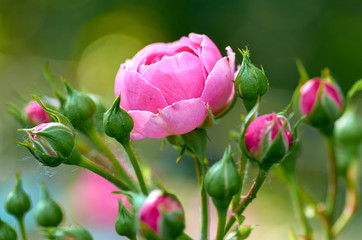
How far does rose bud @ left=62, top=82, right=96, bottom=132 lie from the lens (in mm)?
785

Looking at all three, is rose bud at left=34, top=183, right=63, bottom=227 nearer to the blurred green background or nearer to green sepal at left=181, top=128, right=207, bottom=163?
green sepal at left=181, top=128, right=207, bottom=163

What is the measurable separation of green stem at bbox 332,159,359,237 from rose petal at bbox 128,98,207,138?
15.5 inches

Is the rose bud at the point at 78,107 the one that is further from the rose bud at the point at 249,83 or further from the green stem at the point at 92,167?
the rose bud at the point at 249,83

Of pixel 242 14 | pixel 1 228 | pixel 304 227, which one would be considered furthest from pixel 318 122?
pixel 242 14

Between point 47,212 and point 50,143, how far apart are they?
0.20m

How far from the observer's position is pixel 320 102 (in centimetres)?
87

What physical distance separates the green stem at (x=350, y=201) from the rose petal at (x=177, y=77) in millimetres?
413

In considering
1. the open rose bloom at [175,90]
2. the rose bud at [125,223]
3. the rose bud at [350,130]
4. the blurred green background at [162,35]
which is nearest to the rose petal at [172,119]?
the open rose bloom at [175,90]

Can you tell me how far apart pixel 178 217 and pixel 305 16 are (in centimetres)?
464

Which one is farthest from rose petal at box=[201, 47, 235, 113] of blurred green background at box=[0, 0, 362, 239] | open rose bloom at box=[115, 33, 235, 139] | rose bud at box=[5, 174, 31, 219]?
blurred green background at box=[0, 0, 362, 239]

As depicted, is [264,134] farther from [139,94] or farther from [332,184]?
[332,184]

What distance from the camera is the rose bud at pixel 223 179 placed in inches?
25.2

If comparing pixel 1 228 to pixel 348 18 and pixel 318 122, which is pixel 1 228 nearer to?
pixel 318 122

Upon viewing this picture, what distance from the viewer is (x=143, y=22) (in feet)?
17.0
